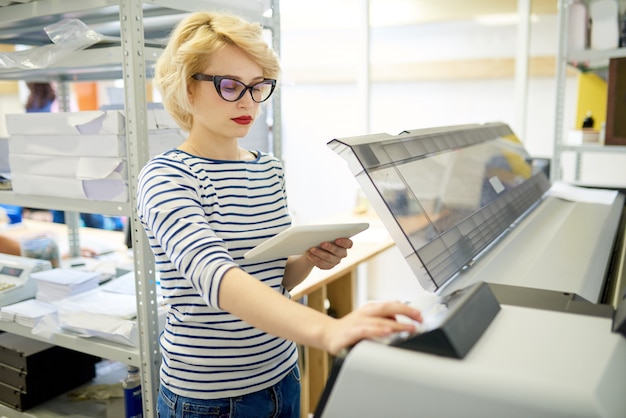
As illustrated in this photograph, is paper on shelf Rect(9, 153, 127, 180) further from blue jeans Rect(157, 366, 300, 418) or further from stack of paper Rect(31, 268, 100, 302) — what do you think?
blue jeans Rect(157, 366, 300, 418)

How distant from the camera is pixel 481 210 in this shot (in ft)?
3.79

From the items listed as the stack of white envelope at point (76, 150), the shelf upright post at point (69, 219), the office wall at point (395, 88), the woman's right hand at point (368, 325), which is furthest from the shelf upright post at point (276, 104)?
the office wall at point (395, 88)

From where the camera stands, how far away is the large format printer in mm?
530

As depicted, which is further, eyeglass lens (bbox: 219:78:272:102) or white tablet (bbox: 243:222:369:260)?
eyeglass lens (bbox: 219:78:272:102)

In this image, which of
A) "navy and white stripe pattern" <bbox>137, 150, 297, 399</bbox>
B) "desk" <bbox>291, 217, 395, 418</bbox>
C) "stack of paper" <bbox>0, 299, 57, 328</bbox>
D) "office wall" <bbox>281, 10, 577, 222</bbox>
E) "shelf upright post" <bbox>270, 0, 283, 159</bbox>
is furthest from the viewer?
"office wall" <bbox>281, 10, 577, 222</bbox>

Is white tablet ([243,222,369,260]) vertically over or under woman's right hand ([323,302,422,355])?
over

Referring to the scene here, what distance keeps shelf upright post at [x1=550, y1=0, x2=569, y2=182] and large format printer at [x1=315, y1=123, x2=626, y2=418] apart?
3.26 feet

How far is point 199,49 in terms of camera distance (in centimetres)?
103

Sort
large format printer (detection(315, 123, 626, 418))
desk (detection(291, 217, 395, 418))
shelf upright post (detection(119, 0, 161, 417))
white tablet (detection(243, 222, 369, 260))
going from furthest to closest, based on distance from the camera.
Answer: desk (detection(291, 217, 395, 418)) → shelf upright post (detection(119, 0, 161, 417)) → white tablet (detection(243, 222, 369, 260)) → large format printer (detection(315, 123, 626, 418))

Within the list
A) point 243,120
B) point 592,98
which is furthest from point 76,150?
point 592,98

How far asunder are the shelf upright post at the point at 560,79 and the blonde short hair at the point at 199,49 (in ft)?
5.87

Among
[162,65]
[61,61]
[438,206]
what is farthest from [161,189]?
[61,61]

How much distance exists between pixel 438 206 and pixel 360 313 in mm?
391

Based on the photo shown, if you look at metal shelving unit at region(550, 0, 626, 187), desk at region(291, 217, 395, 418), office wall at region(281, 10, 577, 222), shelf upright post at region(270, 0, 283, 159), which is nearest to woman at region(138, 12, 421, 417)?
shelf upright post at region(270, 0, 283, 159)
